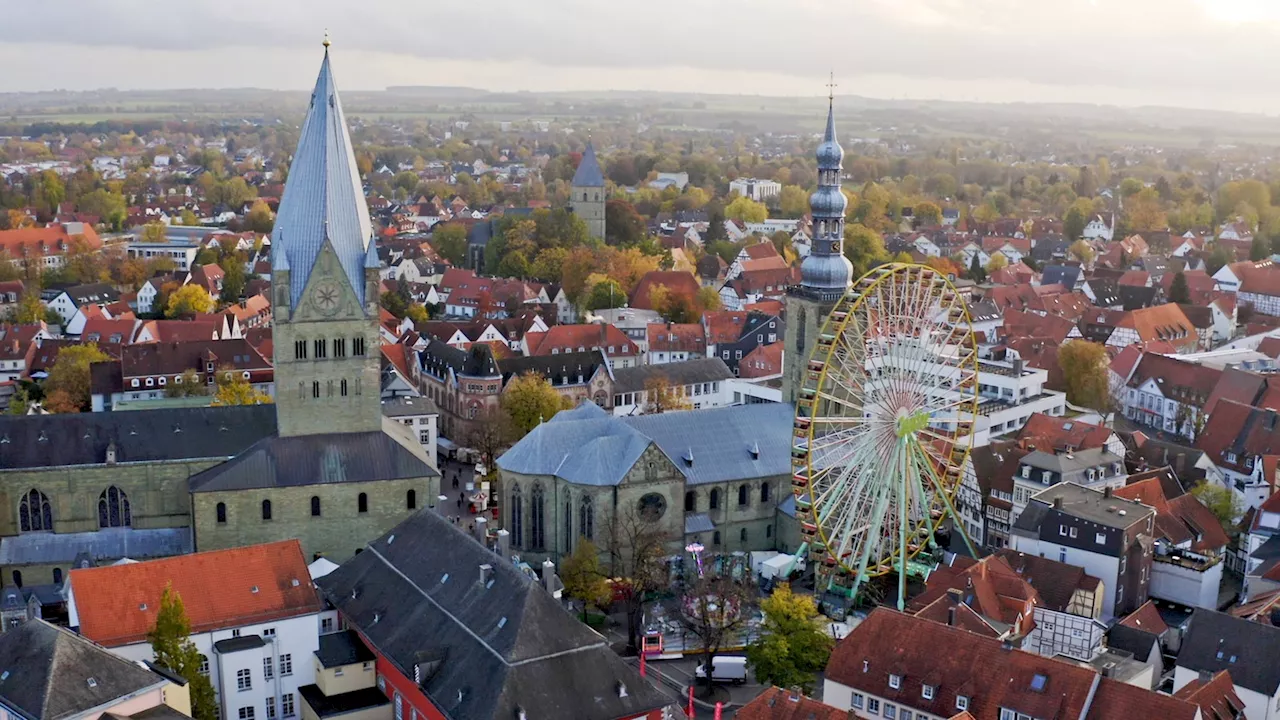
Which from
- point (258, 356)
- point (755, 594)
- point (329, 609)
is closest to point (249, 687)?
point (329, 609)

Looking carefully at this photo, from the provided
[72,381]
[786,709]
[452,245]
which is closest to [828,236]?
[786,709]

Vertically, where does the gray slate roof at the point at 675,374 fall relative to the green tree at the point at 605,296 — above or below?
below

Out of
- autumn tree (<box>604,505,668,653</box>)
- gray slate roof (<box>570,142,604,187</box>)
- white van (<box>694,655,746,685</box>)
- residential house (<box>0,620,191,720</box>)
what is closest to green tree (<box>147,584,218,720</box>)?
residential house (<box>0,620,191,720</box>)

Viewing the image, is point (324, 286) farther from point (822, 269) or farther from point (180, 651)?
point (822, 269)

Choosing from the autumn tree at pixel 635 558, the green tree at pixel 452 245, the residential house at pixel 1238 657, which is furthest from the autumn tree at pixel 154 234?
the residential house at pixel 1238 657

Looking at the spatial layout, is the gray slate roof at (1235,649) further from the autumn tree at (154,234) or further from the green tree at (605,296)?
the autumn tree at (154,234)

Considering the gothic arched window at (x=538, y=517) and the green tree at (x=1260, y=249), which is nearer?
the gothic arched window at (x=538, y=517)
